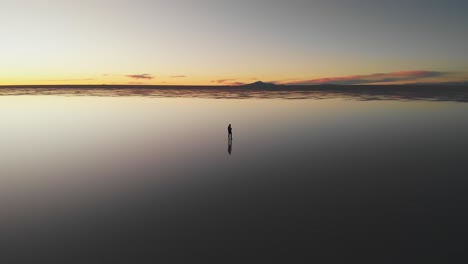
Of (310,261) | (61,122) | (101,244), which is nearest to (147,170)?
(101,244)

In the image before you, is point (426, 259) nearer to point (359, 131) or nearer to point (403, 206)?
point (403, 206)

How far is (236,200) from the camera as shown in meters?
15.2

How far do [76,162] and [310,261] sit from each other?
1789cm

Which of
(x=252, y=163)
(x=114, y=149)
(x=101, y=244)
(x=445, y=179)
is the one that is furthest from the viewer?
(x=114, y=149)

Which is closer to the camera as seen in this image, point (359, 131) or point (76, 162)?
point (76, 162)

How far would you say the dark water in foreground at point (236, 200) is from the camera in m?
11.1

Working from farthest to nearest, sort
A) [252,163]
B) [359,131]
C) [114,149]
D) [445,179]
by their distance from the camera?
1. [359,131]
2. [114,149]
3. [252,163]
4. [445,179]

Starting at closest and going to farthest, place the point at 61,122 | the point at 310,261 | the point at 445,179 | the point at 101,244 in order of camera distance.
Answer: the point at 310,261
the point at 101,244
the point at 445,179
the point at 61,122

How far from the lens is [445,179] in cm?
1773

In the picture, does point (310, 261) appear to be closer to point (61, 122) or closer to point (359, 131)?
point (359, 131)

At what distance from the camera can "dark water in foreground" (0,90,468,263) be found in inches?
438

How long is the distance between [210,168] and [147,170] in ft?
12.7

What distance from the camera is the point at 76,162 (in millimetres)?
22531

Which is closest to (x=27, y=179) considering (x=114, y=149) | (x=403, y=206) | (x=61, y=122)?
(x=114, y=149)
